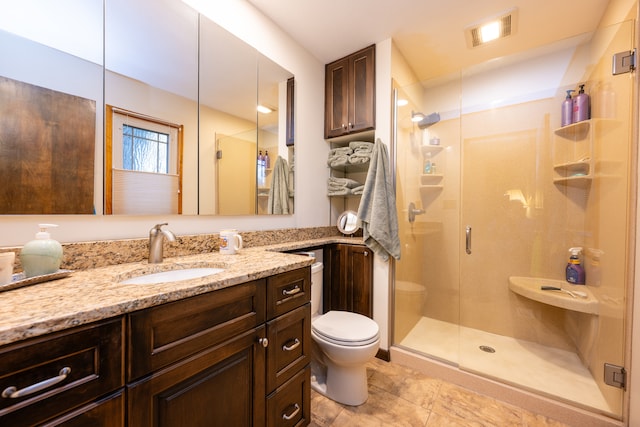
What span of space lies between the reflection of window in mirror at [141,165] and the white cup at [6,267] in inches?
14.4

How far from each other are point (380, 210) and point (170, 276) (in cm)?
138

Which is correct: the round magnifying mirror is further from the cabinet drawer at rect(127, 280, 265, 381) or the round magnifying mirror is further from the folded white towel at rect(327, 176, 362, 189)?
the cabinet drawer at rect(127, 280, 265, 381)

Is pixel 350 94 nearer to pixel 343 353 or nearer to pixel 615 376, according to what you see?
pixel 343 353

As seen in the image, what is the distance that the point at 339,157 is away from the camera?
2232 mm

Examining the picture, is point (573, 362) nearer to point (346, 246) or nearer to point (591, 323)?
point (591, 323)

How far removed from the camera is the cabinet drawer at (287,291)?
102 centimetres

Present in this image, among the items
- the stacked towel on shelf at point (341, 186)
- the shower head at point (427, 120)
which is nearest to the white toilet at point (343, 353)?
the stacked towel on shelf at point (341, 186)

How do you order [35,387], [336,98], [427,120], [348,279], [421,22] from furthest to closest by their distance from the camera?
[427,120]
[336,98]
[348,279]
[421,22]
[35,387]

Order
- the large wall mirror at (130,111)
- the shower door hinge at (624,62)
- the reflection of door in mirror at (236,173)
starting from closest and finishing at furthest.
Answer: the large wall mirror at (130,111) → the shower door hinge at (624,62) → the reflection of door in mirror at (236,173)

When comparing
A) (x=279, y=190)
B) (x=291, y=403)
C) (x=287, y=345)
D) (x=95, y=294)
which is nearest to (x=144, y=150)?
(x=95, y=294)

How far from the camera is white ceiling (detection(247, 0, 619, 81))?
161cm

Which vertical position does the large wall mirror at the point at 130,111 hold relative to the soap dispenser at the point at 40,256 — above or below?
above

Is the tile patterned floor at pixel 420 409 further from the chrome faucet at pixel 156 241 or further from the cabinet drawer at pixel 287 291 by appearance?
the chrome faucet at pixel 156 241

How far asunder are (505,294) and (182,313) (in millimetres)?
2558
